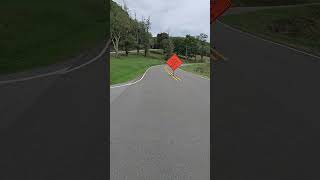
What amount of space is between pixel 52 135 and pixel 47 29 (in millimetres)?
47447

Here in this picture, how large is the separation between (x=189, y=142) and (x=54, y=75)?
40.1 ft

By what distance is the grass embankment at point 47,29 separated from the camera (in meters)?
33.2

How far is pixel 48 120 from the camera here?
316 inches

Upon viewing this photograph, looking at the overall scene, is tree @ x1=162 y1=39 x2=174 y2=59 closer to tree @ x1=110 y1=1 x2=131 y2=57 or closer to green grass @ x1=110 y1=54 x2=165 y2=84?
tree @ x1=110 y1=1 x2=131 y2=57

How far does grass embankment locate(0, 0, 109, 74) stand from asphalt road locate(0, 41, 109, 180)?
43.8 ft

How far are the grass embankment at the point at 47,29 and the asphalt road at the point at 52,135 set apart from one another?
43.8 ft

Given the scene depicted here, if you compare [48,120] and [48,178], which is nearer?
[48,178]

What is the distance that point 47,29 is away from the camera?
50.9m

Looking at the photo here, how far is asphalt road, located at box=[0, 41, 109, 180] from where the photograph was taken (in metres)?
4.92
